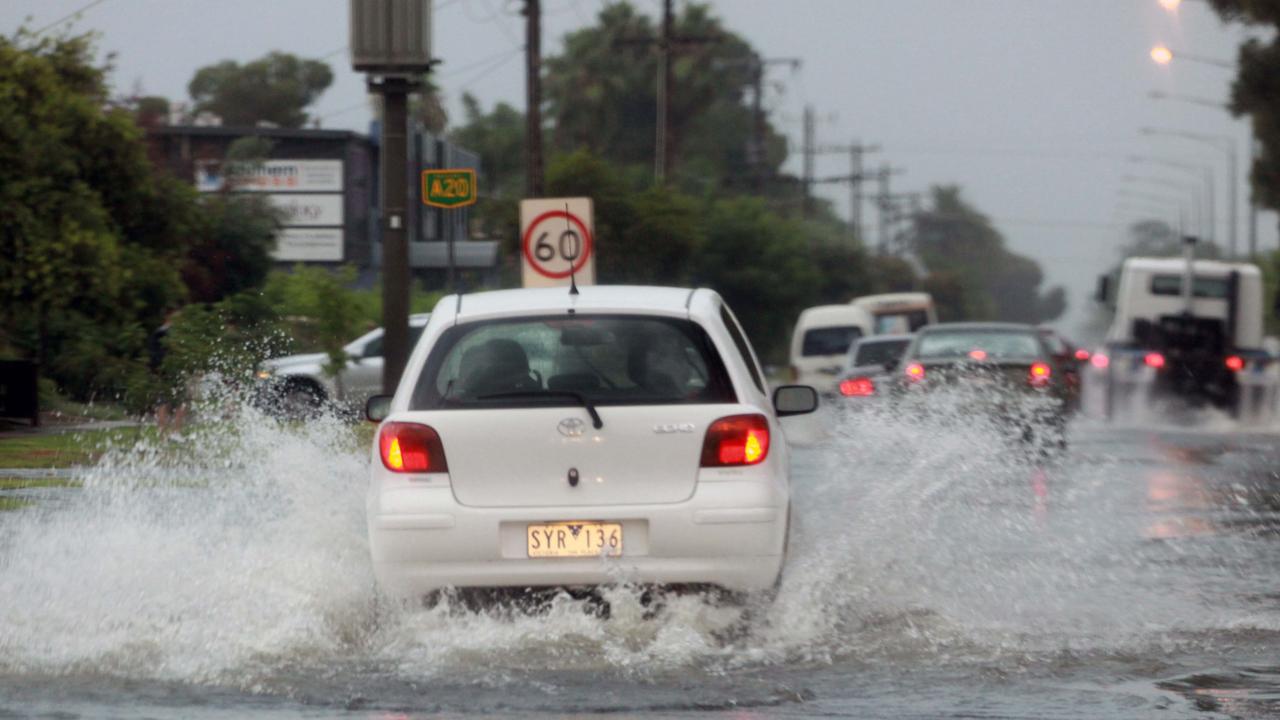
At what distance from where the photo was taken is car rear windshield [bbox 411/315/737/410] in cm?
812

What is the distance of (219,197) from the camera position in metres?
38.6

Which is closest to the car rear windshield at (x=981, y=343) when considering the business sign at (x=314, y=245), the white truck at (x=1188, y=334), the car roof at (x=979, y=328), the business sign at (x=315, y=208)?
the car roof at (x=979, y=328)

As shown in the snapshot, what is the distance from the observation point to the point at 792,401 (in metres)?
9.34

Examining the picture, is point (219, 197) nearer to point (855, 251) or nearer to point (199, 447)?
point (199, 447)

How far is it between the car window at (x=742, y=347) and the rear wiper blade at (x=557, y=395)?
3.07 feet

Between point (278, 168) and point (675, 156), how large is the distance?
1147 inches

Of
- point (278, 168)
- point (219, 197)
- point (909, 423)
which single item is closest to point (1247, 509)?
point (909, 423)

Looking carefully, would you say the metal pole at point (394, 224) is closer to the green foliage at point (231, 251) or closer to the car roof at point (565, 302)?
the car roof at point (565, 302)

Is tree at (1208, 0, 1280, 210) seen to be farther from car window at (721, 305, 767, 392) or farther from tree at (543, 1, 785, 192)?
car window at (721, 305, 767, 392)

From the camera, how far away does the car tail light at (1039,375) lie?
66.9ft

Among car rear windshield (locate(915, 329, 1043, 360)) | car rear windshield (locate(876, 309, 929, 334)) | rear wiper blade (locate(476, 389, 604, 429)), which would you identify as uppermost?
rear wiper blade (locate(476, 389, 604, 429))

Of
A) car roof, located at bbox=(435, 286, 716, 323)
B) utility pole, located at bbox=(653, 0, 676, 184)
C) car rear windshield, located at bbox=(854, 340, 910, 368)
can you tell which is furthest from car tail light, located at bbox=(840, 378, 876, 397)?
utility pole, located at bbox=(653, 0, 676, 184)

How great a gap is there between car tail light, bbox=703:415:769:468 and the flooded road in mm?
546

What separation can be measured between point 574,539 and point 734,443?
0.73 meters
